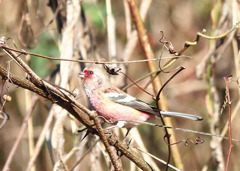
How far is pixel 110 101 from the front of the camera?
3.40m

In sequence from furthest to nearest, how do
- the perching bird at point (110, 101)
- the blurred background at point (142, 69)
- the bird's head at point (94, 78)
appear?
1. the blurred background at point (142, 69)
2. the bird's head at point (94, 78)
3. the perching bird at point (110, 101)

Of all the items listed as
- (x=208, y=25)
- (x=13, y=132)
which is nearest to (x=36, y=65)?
(x=13, y=132)

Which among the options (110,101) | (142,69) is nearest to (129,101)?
(110,101)

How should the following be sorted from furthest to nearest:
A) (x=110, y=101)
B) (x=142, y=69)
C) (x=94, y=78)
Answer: (x=142, y=69)
(x=94, y=78)
(x=110, y=101)

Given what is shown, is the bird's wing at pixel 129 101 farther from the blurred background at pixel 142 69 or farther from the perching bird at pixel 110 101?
the blurred background at pixel 142 69

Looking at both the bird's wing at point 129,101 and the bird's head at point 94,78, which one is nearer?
the bird's wing at point 129,101

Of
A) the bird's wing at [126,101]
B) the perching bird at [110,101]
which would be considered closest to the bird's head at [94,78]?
the perching bird at [110,101]

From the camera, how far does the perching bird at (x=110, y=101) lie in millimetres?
3316

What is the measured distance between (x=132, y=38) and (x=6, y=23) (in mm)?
1940

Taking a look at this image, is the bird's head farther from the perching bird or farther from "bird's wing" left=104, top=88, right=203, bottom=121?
"bird's wing" left=104, top=88, right=203, bottom=121

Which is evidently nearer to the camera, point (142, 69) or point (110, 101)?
point (110, 101)

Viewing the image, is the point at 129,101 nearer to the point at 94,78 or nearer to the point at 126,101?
the point at 126,101

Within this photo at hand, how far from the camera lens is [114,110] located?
333 cm

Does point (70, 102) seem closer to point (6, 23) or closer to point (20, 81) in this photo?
point (20, 81)
